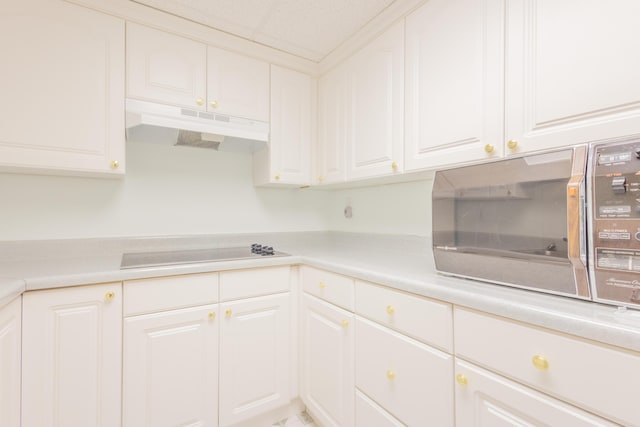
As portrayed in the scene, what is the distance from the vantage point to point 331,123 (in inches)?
75.4

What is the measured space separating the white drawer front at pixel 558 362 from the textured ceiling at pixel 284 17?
4.86 ft

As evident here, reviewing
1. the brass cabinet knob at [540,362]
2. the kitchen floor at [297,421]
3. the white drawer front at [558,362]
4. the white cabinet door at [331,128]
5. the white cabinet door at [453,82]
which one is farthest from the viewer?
the white cabinet door at [331,128]

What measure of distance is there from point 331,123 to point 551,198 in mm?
1339

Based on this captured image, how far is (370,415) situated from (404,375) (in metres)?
0.29

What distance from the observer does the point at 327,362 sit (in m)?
1.45

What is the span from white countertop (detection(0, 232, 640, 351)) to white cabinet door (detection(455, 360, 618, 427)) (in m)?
0.18

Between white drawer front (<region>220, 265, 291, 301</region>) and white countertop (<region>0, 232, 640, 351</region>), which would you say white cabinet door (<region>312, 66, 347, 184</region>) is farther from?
white drawer front (<region>220, 265, 291, 301</region>)

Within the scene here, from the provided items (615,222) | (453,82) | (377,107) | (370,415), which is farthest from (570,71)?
(370,415)

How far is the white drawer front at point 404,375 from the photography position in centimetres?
94

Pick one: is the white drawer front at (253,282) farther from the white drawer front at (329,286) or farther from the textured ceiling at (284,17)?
the textured ceiling at (284,17)

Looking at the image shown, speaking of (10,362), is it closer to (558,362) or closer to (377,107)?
(558,362)

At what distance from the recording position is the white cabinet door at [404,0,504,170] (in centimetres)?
Result: 108

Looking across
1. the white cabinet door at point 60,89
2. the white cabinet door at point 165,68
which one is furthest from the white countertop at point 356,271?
the white cabinet door at point 165,68

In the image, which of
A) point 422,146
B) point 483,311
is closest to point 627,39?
point 422,146
